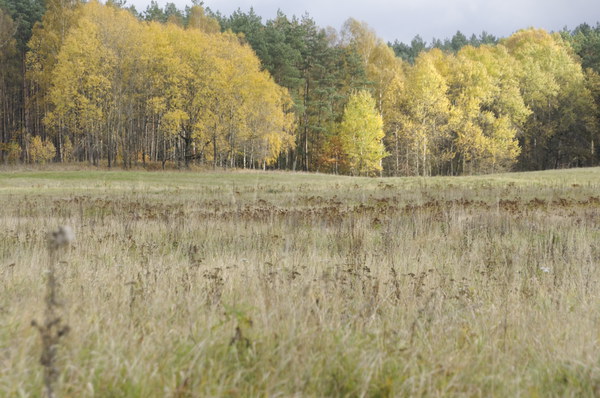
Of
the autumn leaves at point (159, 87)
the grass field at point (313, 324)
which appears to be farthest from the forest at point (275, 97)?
the grass field at point (313, 324)

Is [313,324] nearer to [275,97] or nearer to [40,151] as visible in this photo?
[275,97]

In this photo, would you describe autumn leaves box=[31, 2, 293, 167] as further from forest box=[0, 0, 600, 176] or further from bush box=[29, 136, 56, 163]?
bush box=[29, 136, 56, 163]

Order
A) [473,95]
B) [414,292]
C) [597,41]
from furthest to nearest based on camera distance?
[597,41] → [473,95] → [414,292]

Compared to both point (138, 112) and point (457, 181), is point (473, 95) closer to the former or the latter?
point (457, 181)

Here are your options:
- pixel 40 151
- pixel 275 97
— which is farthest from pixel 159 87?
pixel 40 151

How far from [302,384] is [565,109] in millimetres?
56796

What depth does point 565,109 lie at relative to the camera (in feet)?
167

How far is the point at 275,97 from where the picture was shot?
4241 centimetres

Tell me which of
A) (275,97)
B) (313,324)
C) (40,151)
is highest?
(275,97)

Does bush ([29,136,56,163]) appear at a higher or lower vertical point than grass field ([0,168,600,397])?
higher

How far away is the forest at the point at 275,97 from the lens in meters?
37.9

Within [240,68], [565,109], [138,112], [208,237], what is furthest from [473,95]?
[208,237]

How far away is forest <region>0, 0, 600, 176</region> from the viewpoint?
3788 cm

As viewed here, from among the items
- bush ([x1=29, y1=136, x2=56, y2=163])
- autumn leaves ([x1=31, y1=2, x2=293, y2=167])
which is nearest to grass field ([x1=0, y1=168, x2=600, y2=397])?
autumn leaves ([x1=31, y1=2, x2=293, y2=167])
